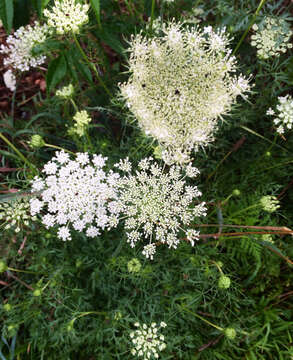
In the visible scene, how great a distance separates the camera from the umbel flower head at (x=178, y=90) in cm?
267

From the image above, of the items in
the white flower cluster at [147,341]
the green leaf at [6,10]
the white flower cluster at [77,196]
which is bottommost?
the white flower cluster at [147,341]

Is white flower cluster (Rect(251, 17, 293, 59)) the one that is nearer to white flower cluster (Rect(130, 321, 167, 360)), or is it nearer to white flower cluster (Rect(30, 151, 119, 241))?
white flower cluster (Rect(30, 151, 119, 241))

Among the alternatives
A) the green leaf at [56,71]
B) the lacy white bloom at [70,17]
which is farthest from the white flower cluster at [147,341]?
the lacy white bloom at [70,17]

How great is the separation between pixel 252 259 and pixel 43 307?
2.74 metres

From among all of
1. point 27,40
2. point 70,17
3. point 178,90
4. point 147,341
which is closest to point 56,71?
point 70,17

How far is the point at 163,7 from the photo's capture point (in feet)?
10.9

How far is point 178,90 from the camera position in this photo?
2.75m

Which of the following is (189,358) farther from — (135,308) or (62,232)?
(62,232)

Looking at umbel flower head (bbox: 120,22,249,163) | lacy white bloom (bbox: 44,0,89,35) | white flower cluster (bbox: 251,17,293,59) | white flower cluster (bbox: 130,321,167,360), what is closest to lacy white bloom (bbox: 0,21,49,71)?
lacy white bloom (bbox: 44,0,89,35)

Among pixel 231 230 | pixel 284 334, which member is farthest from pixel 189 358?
pixel 231 230

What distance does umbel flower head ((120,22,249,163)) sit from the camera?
2.67 m

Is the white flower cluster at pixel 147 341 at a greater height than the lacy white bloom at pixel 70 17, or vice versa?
the lacy white bloom at pixel 70 17

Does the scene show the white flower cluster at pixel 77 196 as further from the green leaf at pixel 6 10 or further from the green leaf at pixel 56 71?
the green leaf at pixel 6 10

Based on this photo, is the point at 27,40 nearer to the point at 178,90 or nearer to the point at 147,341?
the point at 178,90
